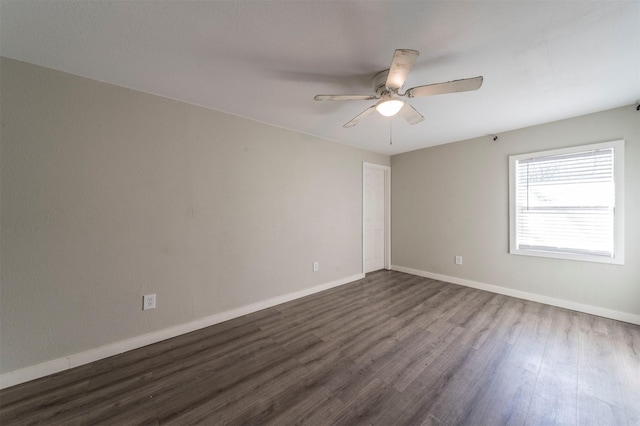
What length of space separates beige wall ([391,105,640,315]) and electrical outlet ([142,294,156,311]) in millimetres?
4042

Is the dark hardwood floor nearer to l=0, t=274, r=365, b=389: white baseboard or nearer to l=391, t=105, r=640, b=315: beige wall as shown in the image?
l=0, t=274, r=365, b=389: white baseboard

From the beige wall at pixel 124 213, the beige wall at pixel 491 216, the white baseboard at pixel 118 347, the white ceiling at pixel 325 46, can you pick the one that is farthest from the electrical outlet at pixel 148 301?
the beige wall at pixel 491 216

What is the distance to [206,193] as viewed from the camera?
8.20 feet

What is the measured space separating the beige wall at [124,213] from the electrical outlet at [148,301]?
0.05 meters

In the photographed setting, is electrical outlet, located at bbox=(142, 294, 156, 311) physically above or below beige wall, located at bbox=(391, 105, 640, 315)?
below

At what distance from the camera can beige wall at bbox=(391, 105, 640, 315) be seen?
8.29ft

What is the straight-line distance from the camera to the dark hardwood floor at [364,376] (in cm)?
141

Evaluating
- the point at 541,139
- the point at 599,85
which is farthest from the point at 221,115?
the point at 541,139

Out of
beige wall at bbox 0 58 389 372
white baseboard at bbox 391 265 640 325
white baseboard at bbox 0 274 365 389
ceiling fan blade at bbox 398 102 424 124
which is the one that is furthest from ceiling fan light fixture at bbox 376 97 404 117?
white baseboard at bbox 391 265 640 325

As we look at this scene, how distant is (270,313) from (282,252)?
77 centimetres

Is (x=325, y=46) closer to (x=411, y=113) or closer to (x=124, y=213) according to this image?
(x=411, y=113)

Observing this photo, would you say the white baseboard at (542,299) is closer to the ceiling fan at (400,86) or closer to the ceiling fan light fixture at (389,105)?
→ the ceiling fan at (400,86)

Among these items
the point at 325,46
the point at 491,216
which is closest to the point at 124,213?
the point at 325,46

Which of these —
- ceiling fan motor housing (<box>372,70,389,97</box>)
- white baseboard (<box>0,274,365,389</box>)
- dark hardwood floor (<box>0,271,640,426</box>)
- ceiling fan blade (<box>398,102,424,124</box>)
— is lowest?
dark hardwood floor (<box>0,271,640,426</box>)
